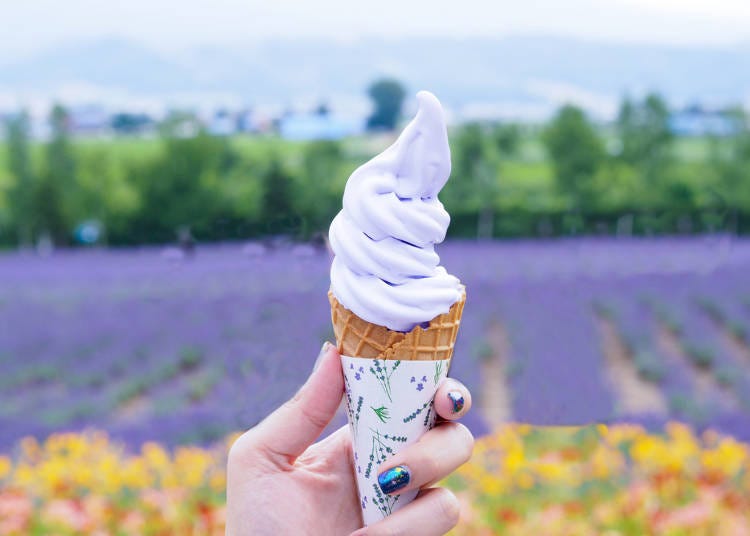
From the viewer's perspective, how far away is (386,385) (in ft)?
5.74

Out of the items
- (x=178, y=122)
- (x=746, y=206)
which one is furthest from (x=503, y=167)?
(x=178, y=122)

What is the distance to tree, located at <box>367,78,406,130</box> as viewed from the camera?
30.8 feet

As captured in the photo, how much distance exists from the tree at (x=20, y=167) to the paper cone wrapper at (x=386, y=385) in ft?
31.7

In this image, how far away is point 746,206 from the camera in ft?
31.3

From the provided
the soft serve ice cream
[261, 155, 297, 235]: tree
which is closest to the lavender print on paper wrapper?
the soft serve ice cream

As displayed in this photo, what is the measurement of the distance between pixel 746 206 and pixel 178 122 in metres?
6.77

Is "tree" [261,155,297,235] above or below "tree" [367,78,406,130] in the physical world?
below

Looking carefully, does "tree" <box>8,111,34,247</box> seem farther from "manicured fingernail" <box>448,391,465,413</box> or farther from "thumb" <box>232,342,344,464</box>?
"manicured fingernail" <box>448,391,465,413</box>

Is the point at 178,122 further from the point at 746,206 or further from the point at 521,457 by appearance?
the point at 521,457

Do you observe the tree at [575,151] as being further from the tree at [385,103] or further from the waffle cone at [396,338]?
the waffle cone at [396,338]

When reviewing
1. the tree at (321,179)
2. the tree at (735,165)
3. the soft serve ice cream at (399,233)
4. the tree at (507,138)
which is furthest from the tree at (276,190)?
the soft serve ice cream at (399,233)

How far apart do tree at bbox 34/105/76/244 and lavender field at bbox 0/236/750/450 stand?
144cm

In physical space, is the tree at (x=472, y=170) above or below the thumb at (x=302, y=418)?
below

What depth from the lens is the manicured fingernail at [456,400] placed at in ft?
5.72
